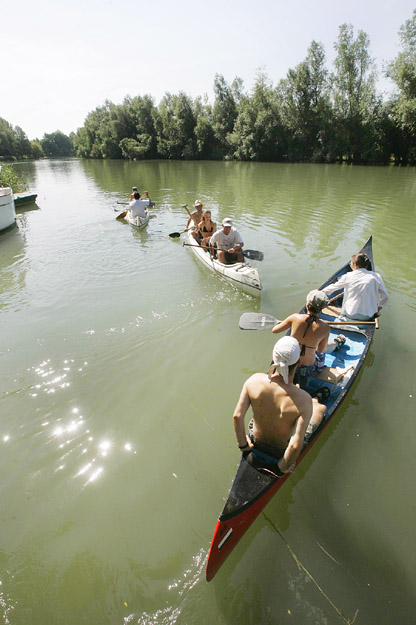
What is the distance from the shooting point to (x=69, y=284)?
8961 mm

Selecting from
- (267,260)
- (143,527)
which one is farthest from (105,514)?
(267,260)

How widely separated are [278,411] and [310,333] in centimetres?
143

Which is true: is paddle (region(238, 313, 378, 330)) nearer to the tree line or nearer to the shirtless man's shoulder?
the shirtless man's shoulder

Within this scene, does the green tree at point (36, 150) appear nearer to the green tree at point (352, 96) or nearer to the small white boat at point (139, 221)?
the green tree at point (352, 96)

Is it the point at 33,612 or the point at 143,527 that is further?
the point at 143,527

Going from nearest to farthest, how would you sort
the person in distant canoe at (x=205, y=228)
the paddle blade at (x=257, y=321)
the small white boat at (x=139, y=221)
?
1. the paddle blade at (x=257, y=321)
2. the person in distant canoe at (x=205, y=228)
3. the small white boat at (x=139, y=221)

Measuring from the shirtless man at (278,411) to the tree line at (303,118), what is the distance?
40.7 meters

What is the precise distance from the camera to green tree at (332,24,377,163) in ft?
119

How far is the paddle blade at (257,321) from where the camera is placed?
5.01 metres

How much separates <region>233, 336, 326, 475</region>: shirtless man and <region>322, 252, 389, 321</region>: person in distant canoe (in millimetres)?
3092

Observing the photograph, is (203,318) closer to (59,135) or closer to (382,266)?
(382,266)

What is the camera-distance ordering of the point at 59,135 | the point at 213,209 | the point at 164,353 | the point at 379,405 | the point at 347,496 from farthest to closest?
the point at 59,135 → the point at 213,209 → the point at 164,353 → the point at 379,405 → the point at 347,496

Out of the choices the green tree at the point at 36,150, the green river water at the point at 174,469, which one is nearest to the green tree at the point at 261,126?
the green river water at the point at 174,469

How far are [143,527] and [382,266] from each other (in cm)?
931
